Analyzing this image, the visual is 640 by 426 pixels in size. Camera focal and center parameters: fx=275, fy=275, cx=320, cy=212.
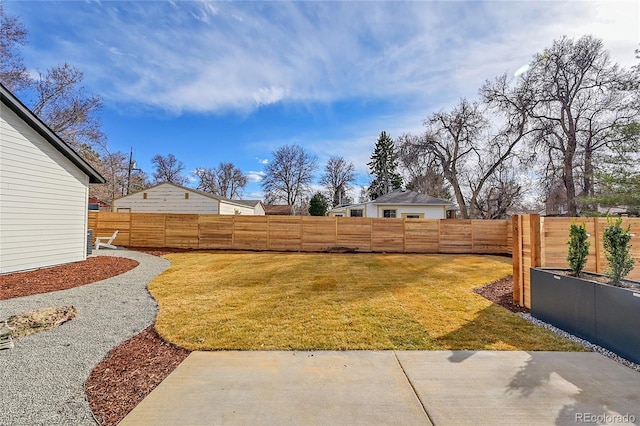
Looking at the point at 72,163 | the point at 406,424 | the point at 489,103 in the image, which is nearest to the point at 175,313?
the point at 406,424

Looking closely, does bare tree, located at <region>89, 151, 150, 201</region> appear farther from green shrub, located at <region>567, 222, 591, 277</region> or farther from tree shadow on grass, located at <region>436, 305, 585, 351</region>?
green shrub, located at <region>567, 222, 591, 277</region>

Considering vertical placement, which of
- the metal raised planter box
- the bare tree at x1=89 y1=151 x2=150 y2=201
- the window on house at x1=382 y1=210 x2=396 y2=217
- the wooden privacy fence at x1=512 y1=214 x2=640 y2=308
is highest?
the bare tree at x1=89 y1=151 x2=150 y2=201

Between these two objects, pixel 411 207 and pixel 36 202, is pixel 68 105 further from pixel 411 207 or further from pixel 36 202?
pixel 411 207

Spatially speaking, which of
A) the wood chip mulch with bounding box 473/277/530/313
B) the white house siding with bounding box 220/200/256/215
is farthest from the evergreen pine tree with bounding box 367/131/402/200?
the wood chip mulch with bounding box 473/277/530/313

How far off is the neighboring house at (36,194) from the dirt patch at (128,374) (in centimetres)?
644

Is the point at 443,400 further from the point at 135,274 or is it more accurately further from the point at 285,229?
the point at 285,229

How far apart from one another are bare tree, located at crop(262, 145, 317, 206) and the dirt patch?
34.8 meters

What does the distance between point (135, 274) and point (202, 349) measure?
5.63m

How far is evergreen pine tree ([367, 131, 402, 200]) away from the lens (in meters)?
36.5

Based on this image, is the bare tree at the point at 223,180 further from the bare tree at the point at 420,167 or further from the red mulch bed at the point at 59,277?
the red mulch bed at the point at 59,277

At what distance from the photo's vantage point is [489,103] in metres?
19.9

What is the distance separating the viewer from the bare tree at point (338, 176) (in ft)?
127

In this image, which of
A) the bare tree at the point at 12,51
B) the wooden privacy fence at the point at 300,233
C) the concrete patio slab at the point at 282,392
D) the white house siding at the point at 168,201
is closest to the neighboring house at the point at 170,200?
the white house siding at the point at 168,201

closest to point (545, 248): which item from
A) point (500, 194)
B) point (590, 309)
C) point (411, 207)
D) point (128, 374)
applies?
point (590, 309)
